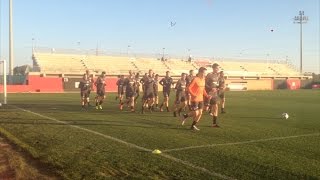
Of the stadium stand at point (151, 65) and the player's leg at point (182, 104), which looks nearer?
the player's leg at point (182, 104)

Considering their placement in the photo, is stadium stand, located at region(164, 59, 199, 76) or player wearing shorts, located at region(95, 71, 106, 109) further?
stadium stand, located at region(164, 59, 199, 76)

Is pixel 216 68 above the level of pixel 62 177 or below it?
above

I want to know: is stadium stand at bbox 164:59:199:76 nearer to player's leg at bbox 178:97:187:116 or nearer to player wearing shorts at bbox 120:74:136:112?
player wearing shorts at bbox 120:74:136:112

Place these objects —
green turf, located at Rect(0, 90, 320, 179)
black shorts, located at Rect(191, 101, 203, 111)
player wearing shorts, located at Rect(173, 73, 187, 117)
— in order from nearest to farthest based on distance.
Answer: green turf, located at Rect(0, 90, 320, 179)
black shorts, located at Rect(191, 101, 203, 111)
player wearing shorts, located at Rect(173, 73, 187, 117)

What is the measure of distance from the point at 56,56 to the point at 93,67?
6.36 meters

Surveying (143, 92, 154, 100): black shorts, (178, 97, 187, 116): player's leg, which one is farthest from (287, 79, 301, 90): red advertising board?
(178, 97, 187, 116): player's leg

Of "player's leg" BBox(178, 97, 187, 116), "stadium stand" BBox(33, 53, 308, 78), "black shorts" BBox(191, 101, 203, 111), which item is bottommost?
"player's leg" BBox(178, 97, 187, 116)

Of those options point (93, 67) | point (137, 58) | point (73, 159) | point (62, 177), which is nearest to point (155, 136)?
point (73, 159)

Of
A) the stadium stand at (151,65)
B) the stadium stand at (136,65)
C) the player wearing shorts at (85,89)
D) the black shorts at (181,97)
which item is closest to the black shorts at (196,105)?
the black shorts at (181,97)

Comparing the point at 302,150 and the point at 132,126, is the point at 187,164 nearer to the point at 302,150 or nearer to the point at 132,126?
the point at 302,150

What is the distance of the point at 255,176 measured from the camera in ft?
23.9

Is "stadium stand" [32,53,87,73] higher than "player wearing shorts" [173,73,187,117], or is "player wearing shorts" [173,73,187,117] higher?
"stadium stand" [32,53,87,73]

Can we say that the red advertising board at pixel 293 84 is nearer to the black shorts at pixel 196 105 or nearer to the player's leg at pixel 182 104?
the player's leg at pixel 182 104

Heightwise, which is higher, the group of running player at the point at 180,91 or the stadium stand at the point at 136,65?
the stadium stand at the point at 136,65
